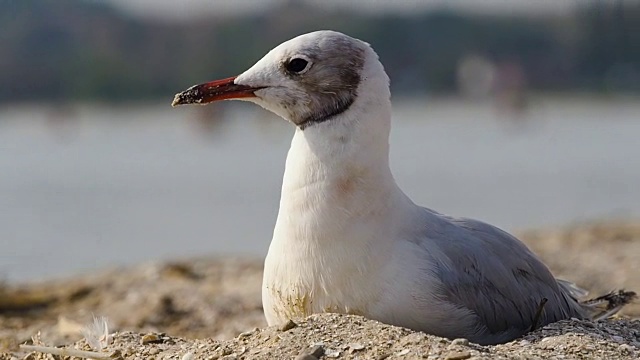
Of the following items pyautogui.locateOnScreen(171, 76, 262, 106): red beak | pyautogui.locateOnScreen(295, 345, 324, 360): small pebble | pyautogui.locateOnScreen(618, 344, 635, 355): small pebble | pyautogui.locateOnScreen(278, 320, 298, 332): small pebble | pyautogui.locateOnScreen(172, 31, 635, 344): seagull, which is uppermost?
pyautogui.locateOnScreen(171, 76, 262, 106): red beak

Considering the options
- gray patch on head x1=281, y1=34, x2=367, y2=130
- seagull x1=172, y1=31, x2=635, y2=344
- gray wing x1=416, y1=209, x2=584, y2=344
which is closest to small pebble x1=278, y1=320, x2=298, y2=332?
seagull x1=172, y1=31, x2=635, y2=344

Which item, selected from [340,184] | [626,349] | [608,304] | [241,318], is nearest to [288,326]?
[340,184]

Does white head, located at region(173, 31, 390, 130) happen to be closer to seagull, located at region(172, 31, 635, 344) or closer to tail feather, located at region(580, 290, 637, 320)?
seagull, located at region(172, 31, 635, 344)

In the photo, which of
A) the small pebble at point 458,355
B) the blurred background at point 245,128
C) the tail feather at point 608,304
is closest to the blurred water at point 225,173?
the blurred background at point 245,128

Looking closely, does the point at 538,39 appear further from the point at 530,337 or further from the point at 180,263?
the point at 530,337

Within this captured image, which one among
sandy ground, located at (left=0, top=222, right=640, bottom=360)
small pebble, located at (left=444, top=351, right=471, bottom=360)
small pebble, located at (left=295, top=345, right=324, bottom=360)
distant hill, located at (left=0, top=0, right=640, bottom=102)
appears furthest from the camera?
distant hill, located at (left=0, top=0, right=640, bottom=102)

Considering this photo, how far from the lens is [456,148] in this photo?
20953 mm

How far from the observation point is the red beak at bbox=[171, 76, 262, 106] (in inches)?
165

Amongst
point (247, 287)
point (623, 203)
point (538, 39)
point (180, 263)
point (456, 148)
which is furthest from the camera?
point (538, 39)

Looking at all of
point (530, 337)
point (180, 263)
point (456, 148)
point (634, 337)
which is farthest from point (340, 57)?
point (456, 148)

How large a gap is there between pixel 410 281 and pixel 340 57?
0.87m

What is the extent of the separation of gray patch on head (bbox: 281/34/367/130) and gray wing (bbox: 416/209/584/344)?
596mm

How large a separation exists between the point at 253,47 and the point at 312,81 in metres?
20.6

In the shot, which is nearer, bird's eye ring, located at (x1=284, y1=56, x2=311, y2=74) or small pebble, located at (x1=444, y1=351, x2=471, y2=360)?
small pebble, located at (x1=444, y1=351, x2=471, y2=360)
